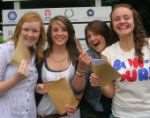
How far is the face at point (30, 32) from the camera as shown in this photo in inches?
178

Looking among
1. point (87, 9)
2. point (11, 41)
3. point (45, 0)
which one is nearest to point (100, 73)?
point (11, 41)

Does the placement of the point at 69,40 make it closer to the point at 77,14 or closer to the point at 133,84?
the point at 133,84

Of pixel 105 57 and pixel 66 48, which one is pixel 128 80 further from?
Answer: pixel 66 48

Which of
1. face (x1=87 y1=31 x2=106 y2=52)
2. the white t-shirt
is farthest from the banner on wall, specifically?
the white t-shirt

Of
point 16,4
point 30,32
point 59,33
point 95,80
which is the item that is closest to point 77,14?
point 16,4

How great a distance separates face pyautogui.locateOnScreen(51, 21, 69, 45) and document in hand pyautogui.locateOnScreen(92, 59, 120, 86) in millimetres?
491

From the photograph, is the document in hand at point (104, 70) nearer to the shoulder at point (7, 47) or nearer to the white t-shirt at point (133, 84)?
the white t-shirt at point (133, 84)

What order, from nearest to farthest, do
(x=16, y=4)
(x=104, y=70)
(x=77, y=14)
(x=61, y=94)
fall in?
(x=104, y=70), (x=61, y=94), (x=77, y=14), (x=16, y=4)

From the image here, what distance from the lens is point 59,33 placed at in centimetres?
466

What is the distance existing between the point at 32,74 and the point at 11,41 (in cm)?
35

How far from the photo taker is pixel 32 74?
178 inches

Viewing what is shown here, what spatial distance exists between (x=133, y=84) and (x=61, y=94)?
64 centimetres

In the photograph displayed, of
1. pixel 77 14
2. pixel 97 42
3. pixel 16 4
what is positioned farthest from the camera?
pixel 16 4

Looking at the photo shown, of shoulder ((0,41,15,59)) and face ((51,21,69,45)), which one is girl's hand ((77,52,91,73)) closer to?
face ((51,21,69,45))
